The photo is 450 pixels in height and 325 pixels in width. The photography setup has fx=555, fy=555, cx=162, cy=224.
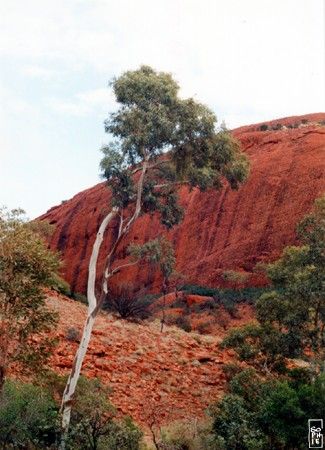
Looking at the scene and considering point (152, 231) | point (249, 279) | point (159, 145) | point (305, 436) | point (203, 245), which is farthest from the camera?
point (152, 231)

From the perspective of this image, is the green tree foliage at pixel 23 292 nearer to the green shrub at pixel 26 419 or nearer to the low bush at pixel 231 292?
the green shrub at pixel 26 419

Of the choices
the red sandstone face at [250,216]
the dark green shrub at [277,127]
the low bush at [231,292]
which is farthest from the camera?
the dark green shrub at [277,127]

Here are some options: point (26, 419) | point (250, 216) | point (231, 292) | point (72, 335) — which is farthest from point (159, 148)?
point (250, 216)

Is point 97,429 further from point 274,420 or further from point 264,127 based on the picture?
point 264,127

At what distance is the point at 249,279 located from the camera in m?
35.2

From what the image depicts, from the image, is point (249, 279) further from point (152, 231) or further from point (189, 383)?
point (189, 383)

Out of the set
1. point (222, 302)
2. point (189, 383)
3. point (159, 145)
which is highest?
point (159, 145)

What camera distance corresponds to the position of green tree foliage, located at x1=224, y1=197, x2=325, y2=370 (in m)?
13.9

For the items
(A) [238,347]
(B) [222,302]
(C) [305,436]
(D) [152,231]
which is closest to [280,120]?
(D) [152,231]

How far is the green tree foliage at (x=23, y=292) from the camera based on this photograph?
11141mm

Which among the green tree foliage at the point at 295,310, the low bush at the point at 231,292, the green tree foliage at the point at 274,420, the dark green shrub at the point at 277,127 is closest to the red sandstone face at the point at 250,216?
the low bush at the point at 231,292

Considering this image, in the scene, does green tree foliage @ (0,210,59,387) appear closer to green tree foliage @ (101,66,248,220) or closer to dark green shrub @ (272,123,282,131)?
green tree foliage @ (101,66,248,220)

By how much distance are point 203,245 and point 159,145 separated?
26.1 metres

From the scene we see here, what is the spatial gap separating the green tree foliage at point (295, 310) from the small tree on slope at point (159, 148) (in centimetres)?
267
